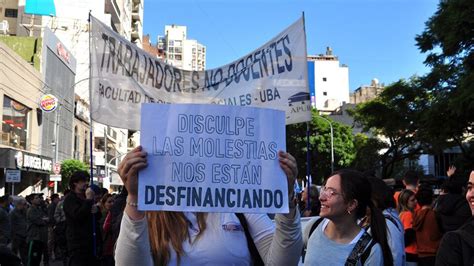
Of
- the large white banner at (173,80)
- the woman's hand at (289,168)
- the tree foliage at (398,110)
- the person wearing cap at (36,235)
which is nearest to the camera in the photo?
the woman's hand at (289,168)

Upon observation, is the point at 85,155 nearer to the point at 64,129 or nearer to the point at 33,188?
the point at 64,129

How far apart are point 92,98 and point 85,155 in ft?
165

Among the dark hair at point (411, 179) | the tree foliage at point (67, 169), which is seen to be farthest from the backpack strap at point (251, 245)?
the tree foliage at point (67, 169)

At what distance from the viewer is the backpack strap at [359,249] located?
123 inches

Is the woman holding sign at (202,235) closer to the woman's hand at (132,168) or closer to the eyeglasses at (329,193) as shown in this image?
the woman's hand at (132,168)

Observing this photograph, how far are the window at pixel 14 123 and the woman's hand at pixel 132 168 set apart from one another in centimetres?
3151

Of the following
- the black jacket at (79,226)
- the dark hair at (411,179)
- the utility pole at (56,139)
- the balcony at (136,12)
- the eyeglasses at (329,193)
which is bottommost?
the black jacket at (79,226)

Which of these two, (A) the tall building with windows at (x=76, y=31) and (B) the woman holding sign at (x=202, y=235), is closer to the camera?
(B) the woman holding sign at (x=202, y=235)

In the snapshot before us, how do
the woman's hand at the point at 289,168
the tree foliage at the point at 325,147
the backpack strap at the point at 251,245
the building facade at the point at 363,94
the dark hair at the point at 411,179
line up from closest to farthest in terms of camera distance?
1. the woman's hand at the point at 289,168
2. the backpack strap at the point at 251,245
3. the dark hair at the point at 411,179
4. the tree foliage at the point at 325,147
5. the building facade at the point at 363,94

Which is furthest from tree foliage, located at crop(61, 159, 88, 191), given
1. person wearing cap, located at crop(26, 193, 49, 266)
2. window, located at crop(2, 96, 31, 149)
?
person wearing cap, located at crop(26, 193, 49, 266)

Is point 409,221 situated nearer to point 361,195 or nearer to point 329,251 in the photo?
point 361,195

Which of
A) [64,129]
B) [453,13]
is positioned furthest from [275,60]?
[64,129]

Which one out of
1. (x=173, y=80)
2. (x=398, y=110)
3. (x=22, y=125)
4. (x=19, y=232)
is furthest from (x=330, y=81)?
(x=173, y=80)

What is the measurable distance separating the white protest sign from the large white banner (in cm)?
153
